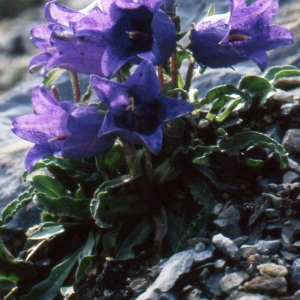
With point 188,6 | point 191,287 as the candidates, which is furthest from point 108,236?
point 188,6

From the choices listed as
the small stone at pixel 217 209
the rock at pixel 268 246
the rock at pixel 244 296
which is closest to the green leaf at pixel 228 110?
the small stone at pixel 217 209

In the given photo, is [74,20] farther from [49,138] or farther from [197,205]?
[197,205]

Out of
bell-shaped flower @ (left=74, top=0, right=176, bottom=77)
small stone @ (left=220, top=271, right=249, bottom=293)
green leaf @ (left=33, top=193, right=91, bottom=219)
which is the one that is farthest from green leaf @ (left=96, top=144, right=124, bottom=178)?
small stone @ (left=220, top=271, right=249, bottom=293)

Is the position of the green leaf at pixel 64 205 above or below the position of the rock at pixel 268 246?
below

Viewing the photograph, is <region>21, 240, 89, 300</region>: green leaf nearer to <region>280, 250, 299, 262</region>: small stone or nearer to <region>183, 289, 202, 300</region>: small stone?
<region>183, 289, 202, 300</region>: small stone

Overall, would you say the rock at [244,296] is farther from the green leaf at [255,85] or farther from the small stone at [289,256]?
the green leaf at [255,85]

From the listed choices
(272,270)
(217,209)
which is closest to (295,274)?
(272,270)

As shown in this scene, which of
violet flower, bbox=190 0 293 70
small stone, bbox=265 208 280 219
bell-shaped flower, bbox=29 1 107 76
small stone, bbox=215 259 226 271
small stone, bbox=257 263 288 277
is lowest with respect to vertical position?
small stone, bbox=265 208 280 219
